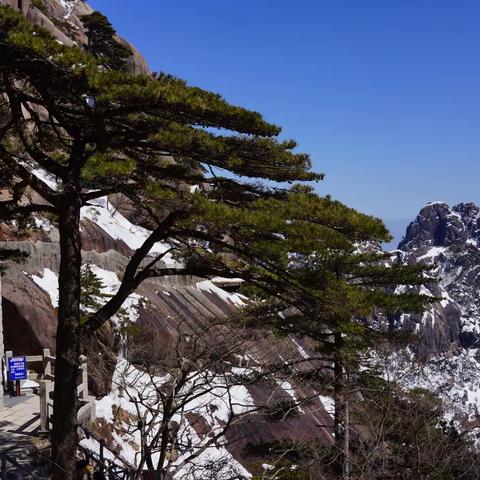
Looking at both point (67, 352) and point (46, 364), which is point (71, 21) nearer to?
point (46, 364)

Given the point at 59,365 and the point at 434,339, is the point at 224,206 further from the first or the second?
the point at 434,339

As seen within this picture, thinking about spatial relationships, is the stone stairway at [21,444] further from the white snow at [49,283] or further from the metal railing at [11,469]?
the white snow at [49,283]

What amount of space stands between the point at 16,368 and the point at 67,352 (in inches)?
239

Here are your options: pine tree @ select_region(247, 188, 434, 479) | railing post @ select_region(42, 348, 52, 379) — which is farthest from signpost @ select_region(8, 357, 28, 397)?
pine tree @ select_region(247, 188, 434, 479)

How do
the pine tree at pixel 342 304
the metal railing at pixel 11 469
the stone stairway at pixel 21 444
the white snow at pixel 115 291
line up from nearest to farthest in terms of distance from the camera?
the metal railing at pixel 11 469 → the pine tree at pixel 342 304 → the stone stairway at pixel 21 444 → the white snow at pixel 115 291

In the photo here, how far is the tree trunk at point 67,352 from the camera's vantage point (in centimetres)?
858

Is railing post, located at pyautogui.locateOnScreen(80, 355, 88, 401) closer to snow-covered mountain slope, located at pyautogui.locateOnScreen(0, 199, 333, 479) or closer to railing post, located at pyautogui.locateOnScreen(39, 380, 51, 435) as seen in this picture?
snow-covered mountain slope, located at pyautogui.locateOnScreen(0, 199, 333, 479)

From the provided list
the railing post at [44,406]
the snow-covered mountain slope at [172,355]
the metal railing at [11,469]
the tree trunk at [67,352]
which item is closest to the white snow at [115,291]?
the snow-covered mountain slope at [172,355]

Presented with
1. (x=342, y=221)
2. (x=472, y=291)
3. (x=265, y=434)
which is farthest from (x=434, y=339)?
(x=342, y=221)

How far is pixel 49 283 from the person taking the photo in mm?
20703

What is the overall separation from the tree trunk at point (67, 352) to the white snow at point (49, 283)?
10663mm

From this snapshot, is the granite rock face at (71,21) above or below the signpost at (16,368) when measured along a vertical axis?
above

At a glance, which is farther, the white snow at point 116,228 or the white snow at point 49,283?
the white snow at point 116,228

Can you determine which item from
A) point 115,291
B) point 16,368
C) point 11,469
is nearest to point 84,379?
point 16,368
